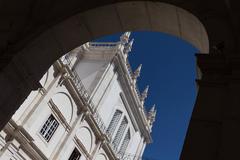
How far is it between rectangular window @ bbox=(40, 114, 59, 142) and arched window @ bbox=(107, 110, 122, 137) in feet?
26.2

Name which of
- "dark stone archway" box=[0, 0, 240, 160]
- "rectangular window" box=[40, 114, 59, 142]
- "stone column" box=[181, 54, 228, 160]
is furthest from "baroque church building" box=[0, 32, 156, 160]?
"stone column" box=[181, 54, 228, 160]

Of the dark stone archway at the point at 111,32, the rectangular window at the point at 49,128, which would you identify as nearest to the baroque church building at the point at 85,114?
the rectangular window at the point at 49,128

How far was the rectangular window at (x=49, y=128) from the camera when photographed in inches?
953

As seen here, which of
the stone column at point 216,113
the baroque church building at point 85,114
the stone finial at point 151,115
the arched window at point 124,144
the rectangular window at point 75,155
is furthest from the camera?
the stone finial at point 151,115

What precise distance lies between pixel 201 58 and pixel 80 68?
3164 centimetres

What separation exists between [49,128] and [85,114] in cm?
451

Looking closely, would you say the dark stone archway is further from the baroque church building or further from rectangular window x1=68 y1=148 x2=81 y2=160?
rectangular window x1=68 y1=148 x2=81 y2=160

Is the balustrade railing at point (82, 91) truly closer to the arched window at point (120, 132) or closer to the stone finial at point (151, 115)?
the arched window at point (120, 132)

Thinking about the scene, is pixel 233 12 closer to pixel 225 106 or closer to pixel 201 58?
pixel 201 58

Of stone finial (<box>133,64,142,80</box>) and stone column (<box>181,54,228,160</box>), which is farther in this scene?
stone finial (<box>133,64,142,80</box>)

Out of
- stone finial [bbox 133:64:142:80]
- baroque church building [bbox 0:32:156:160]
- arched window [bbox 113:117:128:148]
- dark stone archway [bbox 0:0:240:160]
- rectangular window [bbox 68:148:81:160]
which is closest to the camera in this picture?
dark stone archway [bbox 0:0:240:160]

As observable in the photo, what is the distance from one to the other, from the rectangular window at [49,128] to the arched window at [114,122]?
7.98m

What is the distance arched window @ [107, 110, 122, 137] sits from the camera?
33081mm

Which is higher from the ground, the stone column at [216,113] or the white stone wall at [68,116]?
the white stone wall at [68,116]
